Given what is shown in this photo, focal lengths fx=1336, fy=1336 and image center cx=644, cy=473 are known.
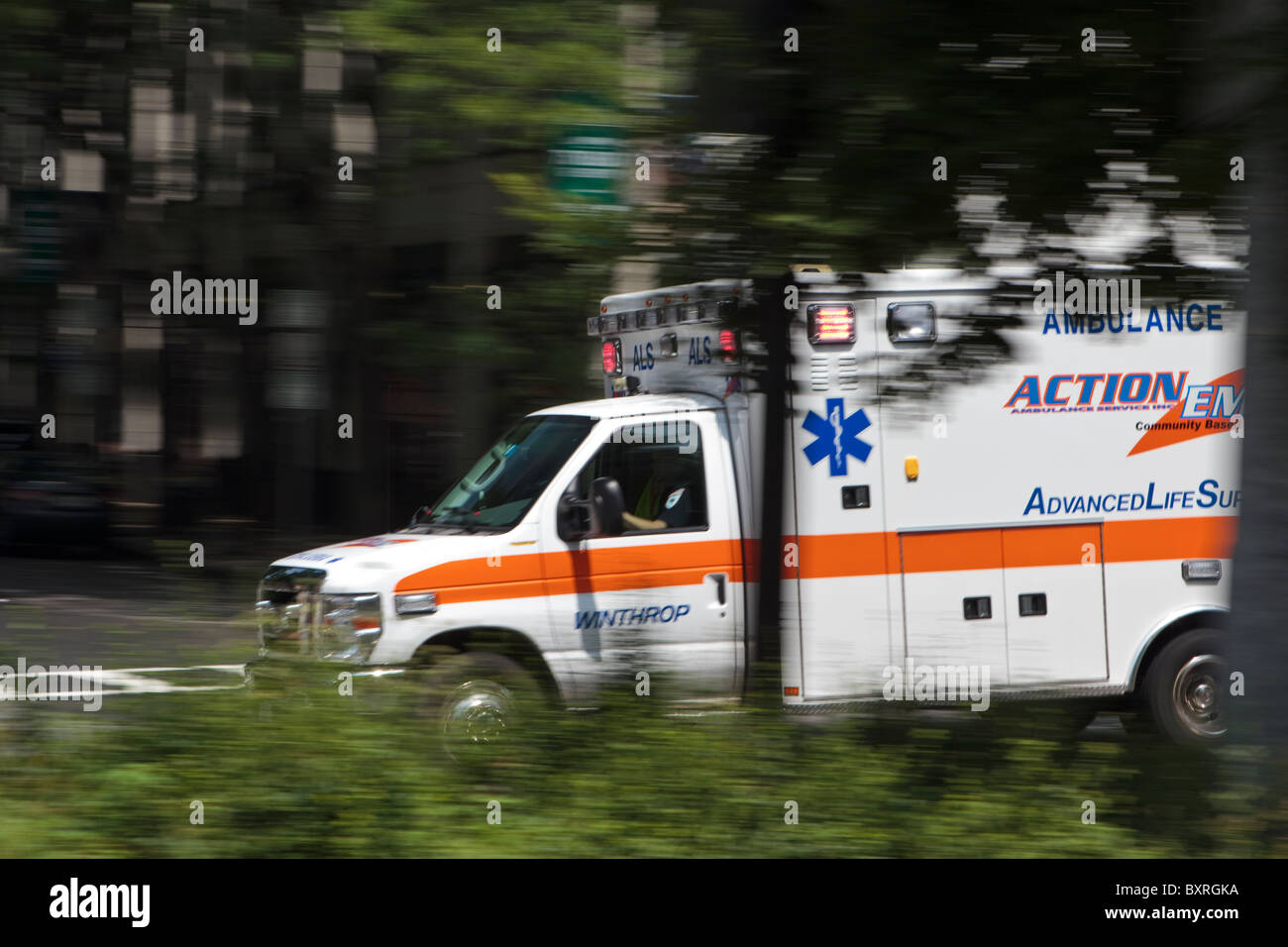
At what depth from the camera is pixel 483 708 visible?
17.7 feet

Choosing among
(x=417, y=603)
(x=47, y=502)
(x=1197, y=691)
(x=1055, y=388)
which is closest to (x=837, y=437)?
(x=1055, y=388)

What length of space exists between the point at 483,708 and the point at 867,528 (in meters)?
3.02

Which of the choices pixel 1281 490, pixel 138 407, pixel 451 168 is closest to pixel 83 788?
pixel 138 407

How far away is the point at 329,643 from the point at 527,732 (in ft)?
4.74

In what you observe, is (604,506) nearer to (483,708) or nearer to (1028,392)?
(483,708)

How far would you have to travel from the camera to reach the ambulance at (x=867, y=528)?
7051mm

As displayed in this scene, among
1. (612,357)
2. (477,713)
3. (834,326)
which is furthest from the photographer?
(612,357)

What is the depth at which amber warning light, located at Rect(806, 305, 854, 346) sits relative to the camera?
7.40 m

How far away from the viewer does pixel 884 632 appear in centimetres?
761

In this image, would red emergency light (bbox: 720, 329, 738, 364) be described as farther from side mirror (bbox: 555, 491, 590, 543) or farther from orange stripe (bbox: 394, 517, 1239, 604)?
orange stripe (bbox: 394, 517, 1239, 604)

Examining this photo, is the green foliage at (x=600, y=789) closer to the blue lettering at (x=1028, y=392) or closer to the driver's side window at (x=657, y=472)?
the driver's side window at (x=657, y=472)

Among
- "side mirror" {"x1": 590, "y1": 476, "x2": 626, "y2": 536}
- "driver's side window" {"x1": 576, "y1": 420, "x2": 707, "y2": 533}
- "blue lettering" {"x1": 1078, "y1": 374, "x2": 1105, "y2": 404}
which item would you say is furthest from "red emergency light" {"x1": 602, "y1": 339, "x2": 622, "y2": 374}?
"blue lettering" {"x1": 1078, "y1": 374, "x2": 1105, "y2": 404}

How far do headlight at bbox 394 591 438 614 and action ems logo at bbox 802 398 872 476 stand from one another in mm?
2267

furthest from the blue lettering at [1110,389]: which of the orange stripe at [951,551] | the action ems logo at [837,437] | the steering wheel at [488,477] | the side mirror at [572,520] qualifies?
the steering wheel at [488,477]
